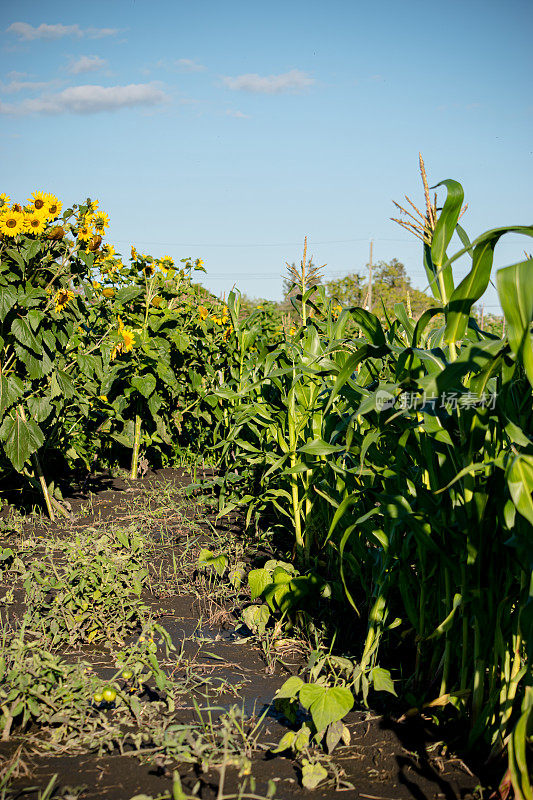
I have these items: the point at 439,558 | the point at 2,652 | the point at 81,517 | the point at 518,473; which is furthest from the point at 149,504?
the point at 518,473

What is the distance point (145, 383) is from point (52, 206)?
151 cm

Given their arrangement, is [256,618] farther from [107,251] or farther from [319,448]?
[107,251]

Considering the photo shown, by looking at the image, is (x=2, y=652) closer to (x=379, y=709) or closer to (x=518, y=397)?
(x=379, y=709)

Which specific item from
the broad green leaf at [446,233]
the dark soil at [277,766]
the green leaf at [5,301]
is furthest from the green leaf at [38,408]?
the broad green leaf at [446,233]

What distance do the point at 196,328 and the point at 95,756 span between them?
408cm

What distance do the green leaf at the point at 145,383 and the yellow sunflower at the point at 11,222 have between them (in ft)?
5.03

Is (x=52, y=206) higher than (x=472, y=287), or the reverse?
(x=52, y=206)

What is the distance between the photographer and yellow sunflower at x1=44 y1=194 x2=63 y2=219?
11.5 feet

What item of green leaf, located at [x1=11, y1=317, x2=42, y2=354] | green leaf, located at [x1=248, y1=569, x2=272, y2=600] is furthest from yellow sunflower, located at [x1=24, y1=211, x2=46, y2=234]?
green leaf, located at [x1=248, y1=569, x2=272, y2=600]

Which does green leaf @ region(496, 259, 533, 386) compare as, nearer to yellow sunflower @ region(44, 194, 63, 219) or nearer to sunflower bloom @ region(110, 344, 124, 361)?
yellow sunflower @ region(44, 194, 63, 219)

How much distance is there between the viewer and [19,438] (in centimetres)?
335

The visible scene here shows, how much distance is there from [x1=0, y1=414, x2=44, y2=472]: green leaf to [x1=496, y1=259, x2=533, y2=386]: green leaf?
109 inches

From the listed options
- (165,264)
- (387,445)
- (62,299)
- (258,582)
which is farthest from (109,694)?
(165,264)

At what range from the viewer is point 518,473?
1257mm
